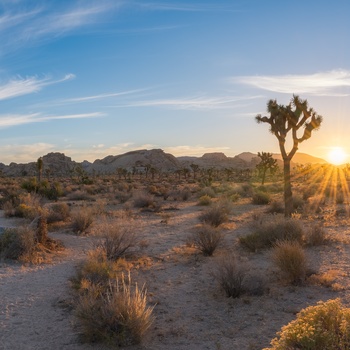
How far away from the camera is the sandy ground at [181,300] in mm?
6383

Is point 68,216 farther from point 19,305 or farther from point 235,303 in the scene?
point 235,303

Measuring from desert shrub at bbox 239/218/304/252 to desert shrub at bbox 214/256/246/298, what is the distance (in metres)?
3.90

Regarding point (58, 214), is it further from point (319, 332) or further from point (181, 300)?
point (319, 332)

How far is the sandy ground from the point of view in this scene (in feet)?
20.9

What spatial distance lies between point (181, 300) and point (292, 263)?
269cm

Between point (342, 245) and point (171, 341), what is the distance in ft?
26.6

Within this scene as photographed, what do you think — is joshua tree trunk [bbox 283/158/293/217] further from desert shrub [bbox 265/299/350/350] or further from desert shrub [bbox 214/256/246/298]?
desert shrub [bbox 265/299/350/350]

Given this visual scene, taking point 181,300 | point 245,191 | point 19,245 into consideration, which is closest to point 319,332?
point 181,300

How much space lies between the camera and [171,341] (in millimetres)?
6340

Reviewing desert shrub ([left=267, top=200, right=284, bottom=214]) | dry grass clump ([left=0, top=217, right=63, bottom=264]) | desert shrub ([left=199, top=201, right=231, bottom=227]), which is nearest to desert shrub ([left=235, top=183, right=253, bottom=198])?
desert shrub ([left=267, top=200, right=284, bottom=214])

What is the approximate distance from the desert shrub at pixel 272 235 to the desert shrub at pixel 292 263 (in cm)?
291

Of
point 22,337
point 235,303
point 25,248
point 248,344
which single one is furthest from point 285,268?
point 25,248

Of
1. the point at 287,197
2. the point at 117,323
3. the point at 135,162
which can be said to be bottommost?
the point at 117,323

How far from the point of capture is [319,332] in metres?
3.77
